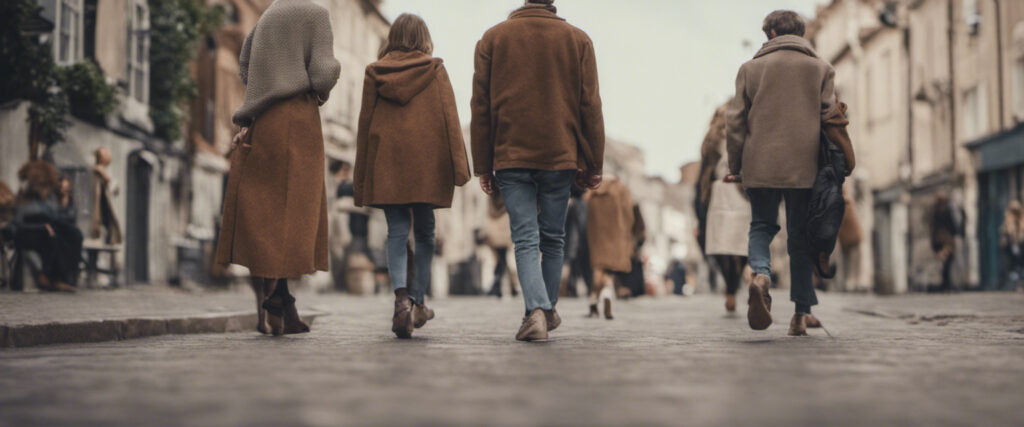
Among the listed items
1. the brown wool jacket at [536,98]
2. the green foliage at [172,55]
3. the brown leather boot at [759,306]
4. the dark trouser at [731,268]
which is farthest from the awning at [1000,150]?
the brown wool jacket at [536,98]

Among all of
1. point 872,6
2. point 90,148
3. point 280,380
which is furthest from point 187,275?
point 872,6

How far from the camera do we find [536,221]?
7809 millimetres

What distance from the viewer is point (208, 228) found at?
1172 inches

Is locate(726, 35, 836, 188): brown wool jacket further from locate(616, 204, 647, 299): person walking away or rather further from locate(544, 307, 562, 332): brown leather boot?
locate(616, 204, 647, 299): person walking away

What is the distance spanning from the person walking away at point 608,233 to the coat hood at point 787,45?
5.08 metres

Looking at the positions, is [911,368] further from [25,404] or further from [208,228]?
[208,228]

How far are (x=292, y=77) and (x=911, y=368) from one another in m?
3.89

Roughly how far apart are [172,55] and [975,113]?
18212 millimetres

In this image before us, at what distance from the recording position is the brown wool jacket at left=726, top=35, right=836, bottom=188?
327 inches

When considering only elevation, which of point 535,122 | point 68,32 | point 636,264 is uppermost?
point 68,32

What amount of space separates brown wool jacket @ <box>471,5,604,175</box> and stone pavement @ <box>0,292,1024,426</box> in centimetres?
102

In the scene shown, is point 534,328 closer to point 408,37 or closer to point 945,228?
point 408,37

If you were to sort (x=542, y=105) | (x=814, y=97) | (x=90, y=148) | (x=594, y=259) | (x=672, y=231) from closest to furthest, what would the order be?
(x=542, y=105) → (x=814, y=97) → (x=594, y=259) → (x=90, y=148) → (x=672, y=231)

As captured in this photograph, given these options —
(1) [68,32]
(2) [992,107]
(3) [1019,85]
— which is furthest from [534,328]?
(2) [992,107]
